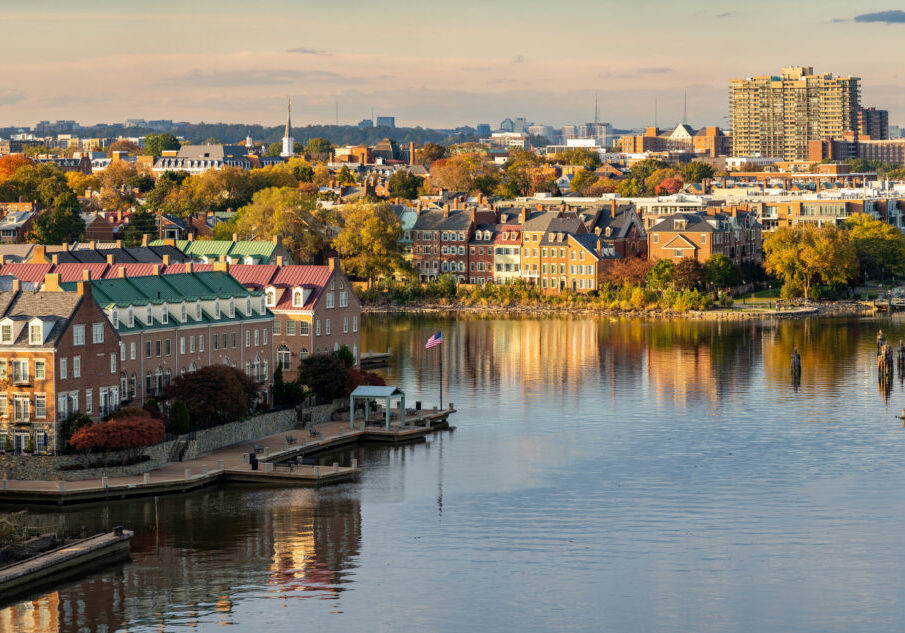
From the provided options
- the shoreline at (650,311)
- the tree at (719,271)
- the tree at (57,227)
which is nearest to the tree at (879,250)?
the tree at (719,271)

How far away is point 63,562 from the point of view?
160ft

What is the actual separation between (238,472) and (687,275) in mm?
83198

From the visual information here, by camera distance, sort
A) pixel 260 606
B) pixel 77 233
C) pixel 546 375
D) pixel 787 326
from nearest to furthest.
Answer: pixel 260 606
pixel 546 375
pixel 787 326
pixel 77 233

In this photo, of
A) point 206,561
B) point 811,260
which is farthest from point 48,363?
point 811,260

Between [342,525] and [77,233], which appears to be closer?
[342,525]

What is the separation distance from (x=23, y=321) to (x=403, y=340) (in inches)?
2111

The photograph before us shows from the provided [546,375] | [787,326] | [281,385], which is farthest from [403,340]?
[281,385]

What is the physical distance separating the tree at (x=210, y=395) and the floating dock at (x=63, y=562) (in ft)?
47.2

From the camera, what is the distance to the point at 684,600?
151 feet

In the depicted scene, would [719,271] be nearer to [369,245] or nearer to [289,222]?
[369,245]

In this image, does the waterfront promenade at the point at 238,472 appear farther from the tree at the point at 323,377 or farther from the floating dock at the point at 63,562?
the floating dock at the point at 63,562

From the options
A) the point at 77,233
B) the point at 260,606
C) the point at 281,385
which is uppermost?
the point at 77,233

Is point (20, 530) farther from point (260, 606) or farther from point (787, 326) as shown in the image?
point (787, 326)

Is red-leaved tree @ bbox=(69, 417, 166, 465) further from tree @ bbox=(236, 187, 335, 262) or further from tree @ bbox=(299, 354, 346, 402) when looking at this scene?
tree @ bbox=(236, 187, 335, 262)
